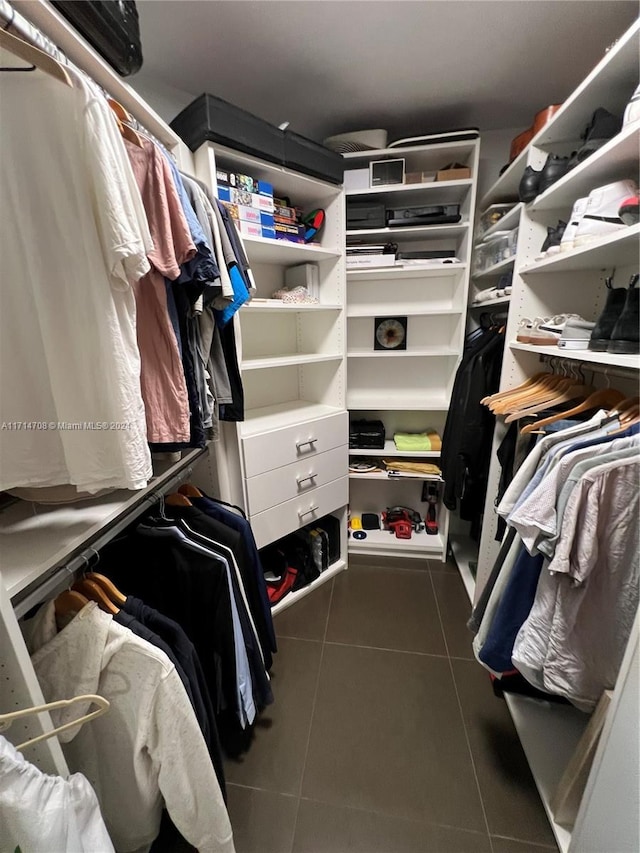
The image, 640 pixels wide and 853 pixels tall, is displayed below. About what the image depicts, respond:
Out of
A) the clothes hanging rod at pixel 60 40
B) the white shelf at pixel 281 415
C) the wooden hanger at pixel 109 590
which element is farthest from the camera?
the white shelf at pixel 281 415

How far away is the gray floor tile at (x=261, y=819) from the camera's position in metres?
0.97

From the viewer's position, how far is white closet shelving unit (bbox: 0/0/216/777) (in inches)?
21.6

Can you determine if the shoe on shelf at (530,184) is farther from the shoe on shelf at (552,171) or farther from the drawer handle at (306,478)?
the drawer handle at (306,478)

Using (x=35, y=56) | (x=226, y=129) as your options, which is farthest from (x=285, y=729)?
(x=226, y=129)

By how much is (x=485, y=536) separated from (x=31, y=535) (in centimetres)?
168

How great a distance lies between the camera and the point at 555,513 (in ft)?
2.60

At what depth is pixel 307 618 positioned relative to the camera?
5.64ft

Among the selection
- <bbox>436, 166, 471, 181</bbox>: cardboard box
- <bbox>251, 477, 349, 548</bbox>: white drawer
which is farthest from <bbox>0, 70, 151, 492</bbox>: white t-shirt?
<bbox>436, 166, 471, 181</bbox>: cardboard box

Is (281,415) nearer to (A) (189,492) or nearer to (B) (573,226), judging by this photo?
(A) (189,492)

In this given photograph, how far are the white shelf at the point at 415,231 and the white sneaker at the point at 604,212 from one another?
2.83ft

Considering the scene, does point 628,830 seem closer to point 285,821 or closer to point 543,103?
point 285,821

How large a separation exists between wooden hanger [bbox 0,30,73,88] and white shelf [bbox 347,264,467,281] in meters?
1.42

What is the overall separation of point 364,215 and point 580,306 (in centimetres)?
110

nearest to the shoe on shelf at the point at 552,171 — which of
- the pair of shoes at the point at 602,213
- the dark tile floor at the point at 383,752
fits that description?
the pair of shoes at the point at 602,213
